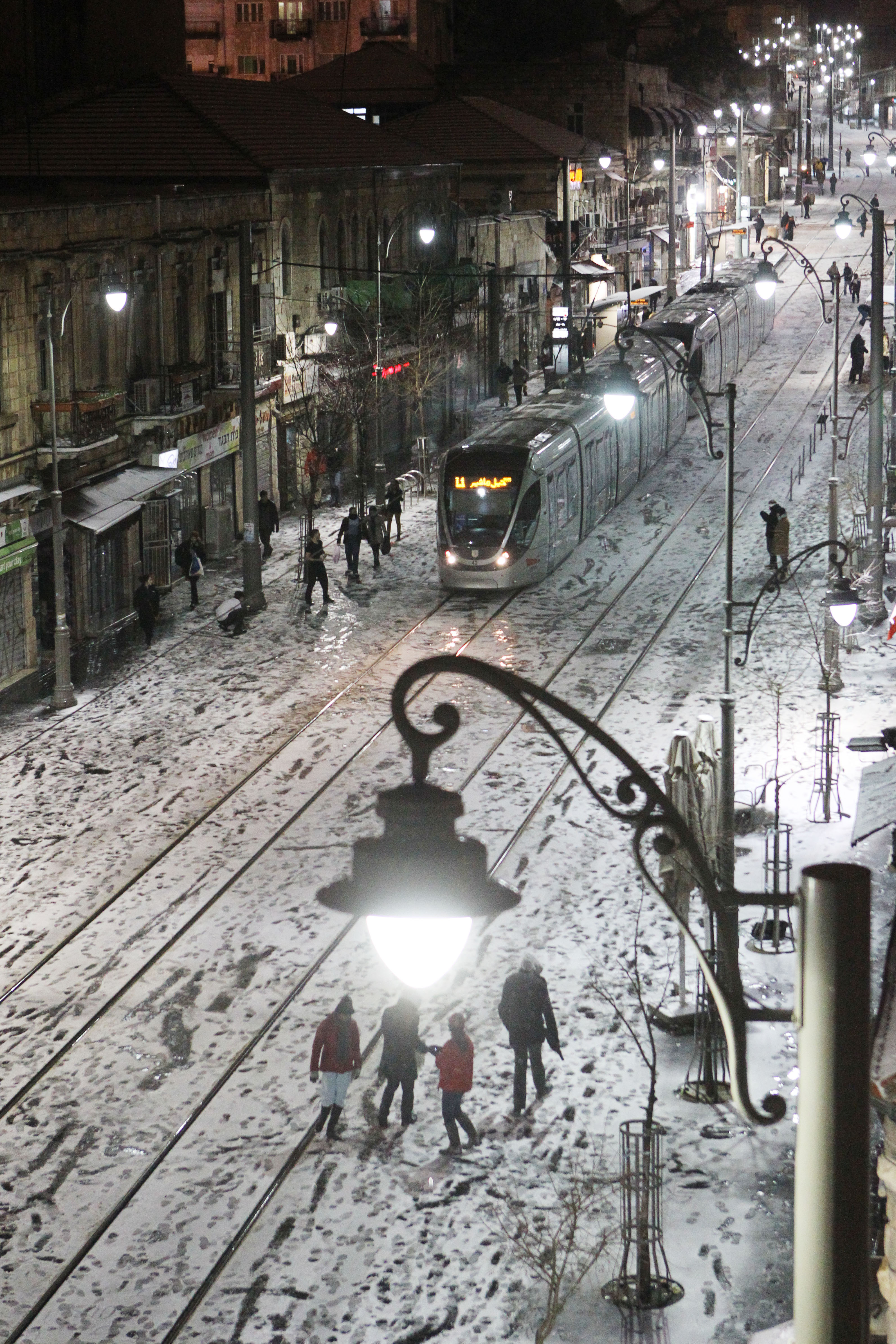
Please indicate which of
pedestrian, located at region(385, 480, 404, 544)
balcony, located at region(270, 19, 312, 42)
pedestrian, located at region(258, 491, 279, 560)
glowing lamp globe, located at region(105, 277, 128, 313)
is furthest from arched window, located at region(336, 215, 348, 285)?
balcony, located at region(270, 19, 312, 42)

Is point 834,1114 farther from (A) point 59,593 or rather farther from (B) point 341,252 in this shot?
(B) point 341,252

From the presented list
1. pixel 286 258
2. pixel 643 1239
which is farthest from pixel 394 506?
pixel 643 1239

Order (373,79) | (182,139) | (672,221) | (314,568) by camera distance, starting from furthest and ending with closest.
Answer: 1. (373,79)
2. (672,221)
3. (182,139)
4. (314,568)

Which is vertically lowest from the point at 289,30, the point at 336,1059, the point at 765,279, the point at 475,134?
the point at 336,1059

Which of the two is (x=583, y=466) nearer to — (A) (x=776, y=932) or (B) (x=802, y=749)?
(B) (x=802, y=749)

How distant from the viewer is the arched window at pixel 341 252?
43500 millimetres

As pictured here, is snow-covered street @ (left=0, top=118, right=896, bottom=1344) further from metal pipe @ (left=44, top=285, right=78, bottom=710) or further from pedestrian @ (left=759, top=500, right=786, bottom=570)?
pedestrian @ (left=759, top=500, right=786, bottom=570)

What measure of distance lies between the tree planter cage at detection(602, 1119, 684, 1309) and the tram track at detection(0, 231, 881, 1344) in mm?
2611

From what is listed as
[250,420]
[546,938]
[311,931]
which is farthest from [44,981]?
[250,420]

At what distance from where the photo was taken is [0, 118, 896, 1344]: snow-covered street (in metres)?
12.3

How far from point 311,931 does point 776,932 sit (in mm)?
4607

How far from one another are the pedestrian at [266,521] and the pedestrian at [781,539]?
32.2 ft

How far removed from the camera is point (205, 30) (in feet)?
254

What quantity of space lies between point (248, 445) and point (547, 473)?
522 cm
